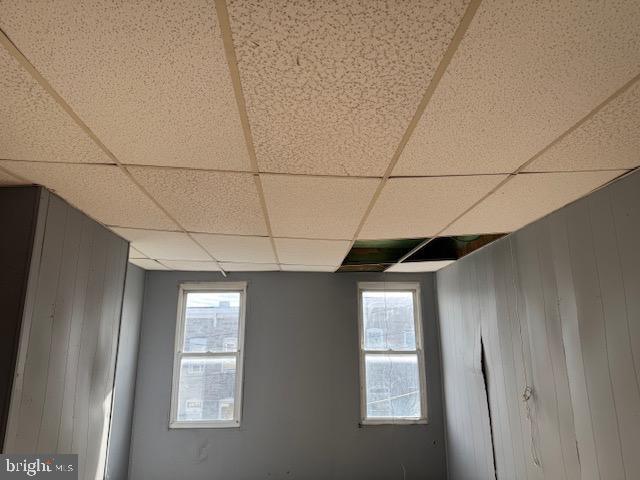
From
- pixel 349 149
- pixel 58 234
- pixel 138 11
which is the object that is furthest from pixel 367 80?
pixel 58 234

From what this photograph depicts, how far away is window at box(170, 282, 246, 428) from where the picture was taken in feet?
14.2

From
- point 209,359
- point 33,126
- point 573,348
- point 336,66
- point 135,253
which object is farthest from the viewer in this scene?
point 209,359

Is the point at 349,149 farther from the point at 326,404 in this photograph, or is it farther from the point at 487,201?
the point at 326,404

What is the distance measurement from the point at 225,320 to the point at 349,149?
3479mm

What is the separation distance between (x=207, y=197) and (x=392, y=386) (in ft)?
10.9

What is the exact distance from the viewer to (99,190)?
2020 mm

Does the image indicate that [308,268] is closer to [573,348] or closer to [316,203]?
[316,203]

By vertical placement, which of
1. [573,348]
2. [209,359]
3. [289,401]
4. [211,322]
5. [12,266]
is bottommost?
[289,401]

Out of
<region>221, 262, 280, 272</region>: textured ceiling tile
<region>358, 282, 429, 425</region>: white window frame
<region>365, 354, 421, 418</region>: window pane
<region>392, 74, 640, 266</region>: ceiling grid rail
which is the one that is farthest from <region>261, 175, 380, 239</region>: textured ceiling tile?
<region>365, 354, 421, 418</region>: window pane

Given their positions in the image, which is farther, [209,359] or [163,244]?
[209,359]

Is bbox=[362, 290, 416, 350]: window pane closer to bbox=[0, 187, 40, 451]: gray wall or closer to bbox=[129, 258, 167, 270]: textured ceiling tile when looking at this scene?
bbox=[129, 258, 167, 270]: textured ceiling tile

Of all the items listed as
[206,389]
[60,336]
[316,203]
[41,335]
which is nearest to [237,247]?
[316,203]

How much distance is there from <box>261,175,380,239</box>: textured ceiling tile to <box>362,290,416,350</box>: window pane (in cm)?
197

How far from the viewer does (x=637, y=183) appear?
6.01 ft
